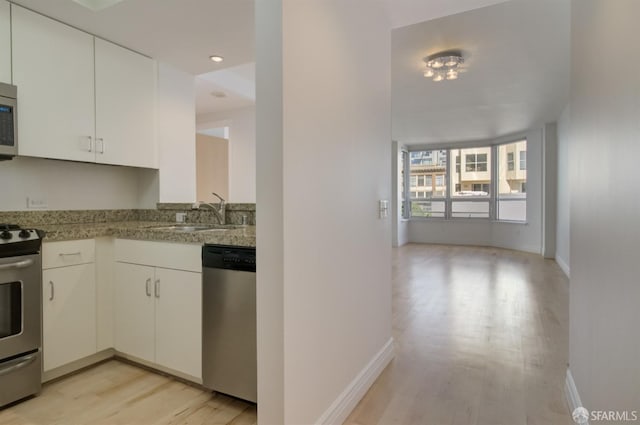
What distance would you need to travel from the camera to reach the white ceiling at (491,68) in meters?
2.81

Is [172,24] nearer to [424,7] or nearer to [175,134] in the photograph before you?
[175,134]

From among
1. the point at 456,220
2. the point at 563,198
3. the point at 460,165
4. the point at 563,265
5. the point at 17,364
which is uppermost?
the point at 460,165

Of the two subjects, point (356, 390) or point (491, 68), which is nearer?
point (356, 390)

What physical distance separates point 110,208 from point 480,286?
171 inches

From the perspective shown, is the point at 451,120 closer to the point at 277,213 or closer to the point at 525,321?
the point at 525,321

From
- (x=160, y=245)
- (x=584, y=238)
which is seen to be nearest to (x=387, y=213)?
(x=584, y=238)

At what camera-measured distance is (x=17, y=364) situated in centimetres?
187

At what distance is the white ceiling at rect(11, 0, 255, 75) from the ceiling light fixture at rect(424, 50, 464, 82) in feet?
6.25

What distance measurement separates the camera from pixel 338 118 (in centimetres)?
174

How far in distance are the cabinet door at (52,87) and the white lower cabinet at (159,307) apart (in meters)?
0.81

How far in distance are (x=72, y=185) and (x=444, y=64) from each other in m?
3.61

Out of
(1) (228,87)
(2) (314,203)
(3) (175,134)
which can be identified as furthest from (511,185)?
(2) (314,203)

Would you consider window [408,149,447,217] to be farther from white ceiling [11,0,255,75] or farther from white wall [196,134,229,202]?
white ceiling [11,0,255,75]

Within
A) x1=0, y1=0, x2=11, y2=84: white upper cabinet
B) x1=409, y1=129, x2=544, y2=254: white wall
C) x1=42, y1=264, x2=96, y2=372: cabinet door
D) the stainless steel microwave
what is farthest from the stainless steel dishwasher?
x1=409, y1=129, x2=544, y2=254: white wall
